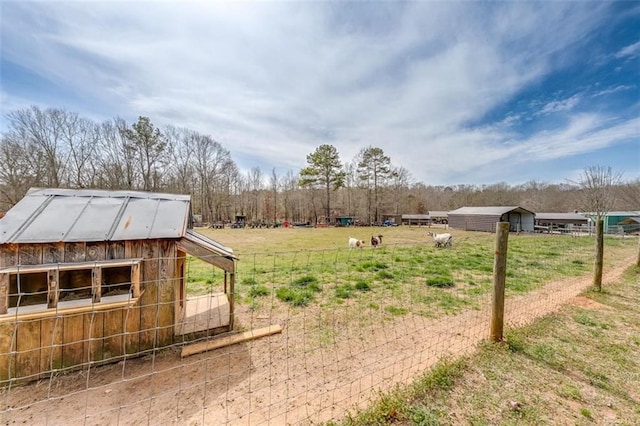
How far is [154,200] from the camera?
4117mm

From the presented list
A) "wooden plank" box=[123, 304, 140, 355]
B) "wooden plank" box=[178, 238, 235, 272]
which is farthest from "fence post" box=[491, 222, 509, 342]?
"wooden plank" box=[123, 304, 140, 355]

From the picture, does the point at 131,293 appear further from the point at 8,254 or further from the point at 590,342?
the point at 590,342

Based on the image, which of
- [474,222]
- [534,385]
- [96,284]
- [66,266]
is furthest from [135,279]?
[474,222]

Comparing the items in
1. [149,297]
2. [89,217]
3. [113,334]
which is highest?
[89,217]

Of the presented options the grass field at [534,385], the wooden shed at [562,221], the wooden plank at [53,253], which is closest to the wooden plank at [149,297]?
the wooden plank at [53,253]

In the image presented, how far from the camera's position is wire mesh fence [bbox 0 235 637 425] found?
8.66 feet

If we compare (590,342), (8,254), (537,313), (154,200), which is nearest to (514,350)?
(590,342)

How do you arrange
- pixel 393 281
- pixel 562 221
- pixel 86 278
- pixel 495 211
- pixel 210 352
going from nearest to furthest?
pixel 86 278
pixel 210 352
pixel 393 281
pixel 495 211
pixel 562 221

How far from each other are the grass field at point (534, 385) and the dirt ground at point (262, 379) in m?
0.33

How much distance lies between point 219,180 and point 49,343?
38.1m

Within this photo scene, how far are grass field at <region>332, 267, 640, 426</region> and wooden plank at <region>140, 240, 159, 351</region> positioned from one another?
295cm

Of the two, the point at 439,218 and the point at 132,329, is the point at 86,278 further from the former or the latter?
the point at 439,218

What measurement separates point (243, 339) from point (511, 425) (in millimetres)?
3400

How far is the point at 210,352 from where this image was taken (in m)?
3.76
